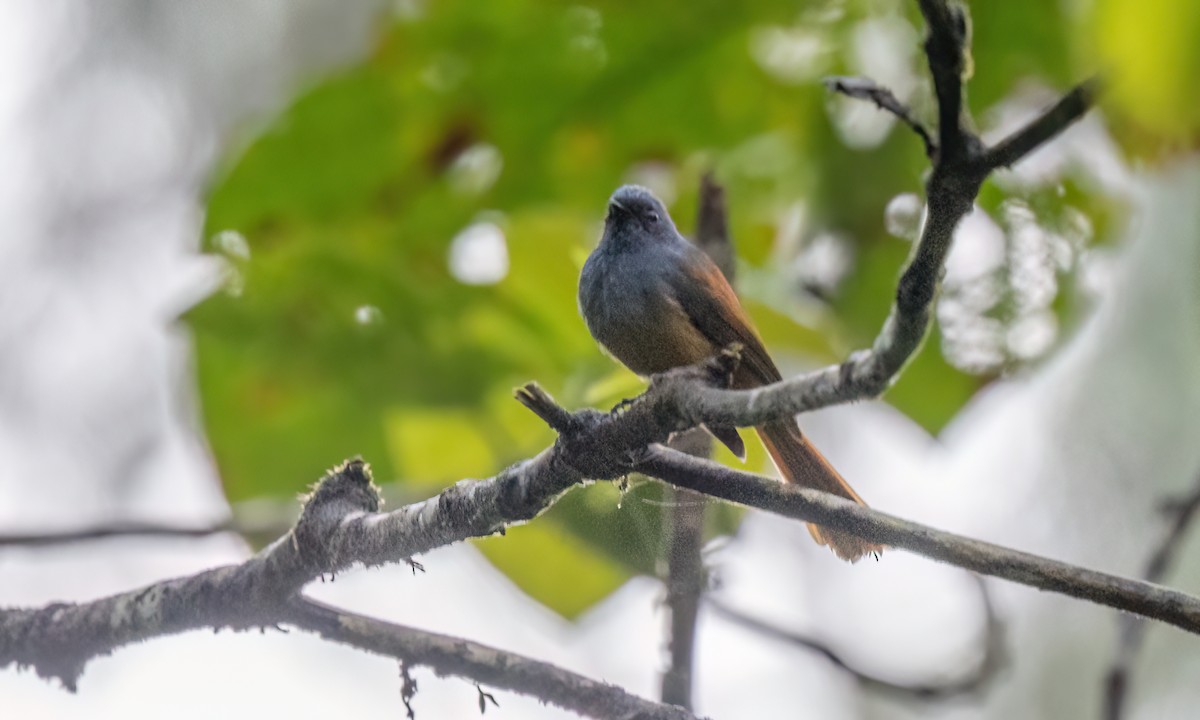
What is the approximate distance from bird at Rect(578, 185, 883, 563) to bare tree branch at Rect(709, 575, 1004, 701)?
0.44 metres

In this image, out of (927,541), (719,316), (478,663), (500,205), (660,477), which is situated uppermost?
(500,205)

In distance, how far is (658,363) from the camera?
2389 millimetres

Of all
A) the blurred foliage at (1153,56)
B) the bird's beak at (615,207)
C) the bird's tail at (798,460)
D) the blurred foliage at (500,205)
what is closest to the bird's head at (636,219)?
the bird's beak at (615,207)

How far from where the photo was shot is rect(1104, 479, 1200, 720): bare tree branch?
243cm

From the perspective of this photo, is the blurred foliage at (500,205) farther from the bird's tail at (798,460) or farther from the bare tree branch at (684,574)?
the bare tree branch at (684,574)

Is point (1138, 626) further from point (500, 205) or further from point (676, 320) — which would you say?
point (500, 205)

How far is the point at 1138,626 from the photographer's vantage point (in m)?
2.46

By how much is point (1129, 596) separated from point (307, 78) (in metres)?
2.47

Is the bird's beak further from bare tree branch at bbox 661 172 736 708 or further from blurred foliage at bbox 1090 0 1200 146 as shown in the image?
blurred foliage at bbox 1090 0 1200 146

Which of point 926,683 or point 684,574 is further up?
point 684,574

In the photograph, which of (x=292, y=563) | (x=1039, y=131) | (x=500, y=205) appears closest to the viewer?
(x=1039, y=131)

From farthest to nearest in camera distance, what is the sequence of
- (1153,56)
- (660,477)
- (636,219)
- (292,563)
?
(636,219) < (292,563) < (660,477) < (1153,56)

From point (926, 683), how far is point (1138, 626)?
0.62 m

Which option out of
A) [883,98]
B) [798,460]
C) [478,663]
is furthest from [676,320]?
[883,98]
